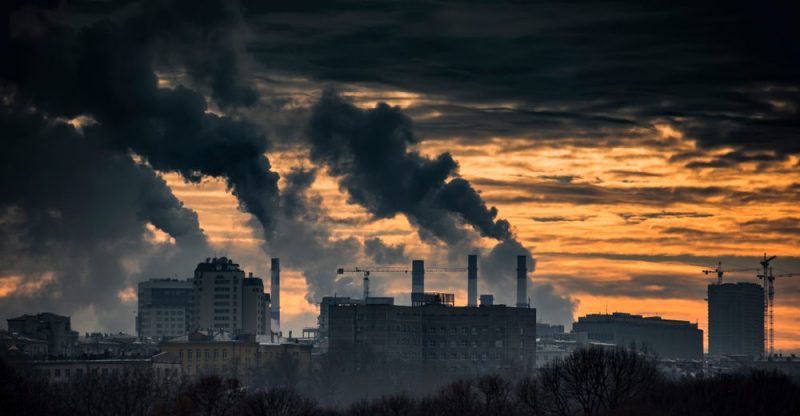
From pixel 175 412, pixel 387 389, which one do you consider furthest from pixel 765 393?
pixel 387 389

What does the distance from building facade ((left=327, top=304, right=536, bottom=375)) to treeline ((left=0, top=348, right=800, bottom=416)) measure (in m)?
59.8

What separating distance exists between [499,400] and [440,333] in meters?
75.2

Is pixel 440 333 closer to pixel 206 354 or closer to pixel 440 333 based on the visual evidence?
pixel 440 333

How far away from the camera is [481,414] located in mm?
110500

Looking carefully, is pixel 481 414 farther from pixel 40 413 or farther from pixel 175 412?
pixel 40 413

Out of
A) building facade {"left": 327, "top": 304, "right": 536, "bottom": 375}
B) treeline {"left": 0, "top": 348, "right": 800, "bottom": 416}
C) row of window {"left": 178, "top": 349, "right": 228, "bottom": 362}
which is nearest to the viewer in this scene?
treeline {"left": 0, "top": 348, "right": 800, "bottom": 416}

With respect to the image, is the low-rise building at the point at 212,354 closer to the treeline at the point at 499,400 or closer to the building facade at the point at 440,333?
the building facade at the point at 440,333

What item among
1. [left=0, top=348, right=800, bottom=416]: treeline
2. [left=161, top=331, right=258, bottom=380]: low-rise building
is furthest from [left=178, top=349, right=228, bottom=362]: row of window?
[left=0, top=348, right=800, bottom=416]: treeline

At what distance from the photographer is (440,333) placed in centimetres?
19475

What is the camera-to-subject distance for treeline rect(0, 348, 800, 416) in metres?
107

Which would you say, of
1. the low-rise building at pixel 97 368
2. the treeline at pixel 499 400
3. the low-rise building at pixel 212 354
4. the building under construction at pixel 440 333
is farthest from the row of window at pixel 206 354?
the treeline at pixel 499 400

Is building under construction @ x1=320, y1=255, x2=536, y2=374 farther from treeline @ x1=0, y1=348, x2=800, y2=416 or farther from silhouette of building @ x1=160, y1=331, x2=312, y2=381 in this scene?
treeline @ x1=0, y1=348, x2=800, y2=416

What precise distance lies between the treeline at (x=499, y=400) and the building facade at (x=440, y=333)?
5983 centimetres

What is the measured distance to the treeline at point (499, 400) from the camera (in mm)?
107375
